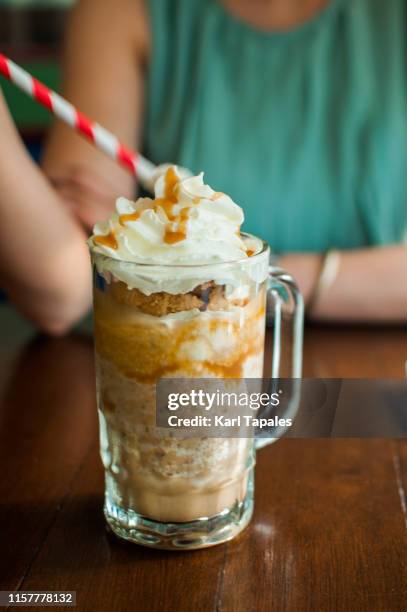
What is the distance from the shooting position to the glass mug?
1.83 ft

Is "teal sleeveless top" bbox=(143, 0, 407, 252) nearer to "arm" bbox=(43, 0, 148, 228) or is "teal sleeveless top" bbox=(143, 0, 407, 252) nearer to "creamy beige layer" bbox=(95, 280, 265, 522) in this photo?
"arm" bbox=(43, 0, 148, 228)

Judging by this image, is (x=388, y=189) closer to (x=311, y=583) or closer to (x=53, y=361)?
(x=53, y=361)

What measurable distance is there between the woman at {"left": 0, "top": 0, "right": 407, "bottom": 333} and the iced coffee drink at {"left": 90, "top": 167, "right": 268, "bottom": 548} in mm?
746

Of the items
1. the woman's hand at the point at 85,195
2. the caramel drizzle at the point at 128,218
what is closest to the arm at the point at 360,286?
the woman's hand at the point at 85,195

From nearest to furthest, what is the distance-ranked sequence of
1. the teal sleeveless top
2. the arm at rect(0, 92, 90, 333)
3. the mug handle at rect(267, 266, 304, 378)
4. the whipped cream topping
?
1. the whipped cream topping
2. the mug handle at rect(267, 266, 304, 378)
3. the arm at rect(0, 92, 90, 333)
4. the teal sleeveless top

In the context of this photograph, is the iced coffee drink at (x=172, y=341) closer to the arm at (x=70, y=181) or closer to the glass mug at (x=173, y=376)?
the glass mug at (x=173, y=376)

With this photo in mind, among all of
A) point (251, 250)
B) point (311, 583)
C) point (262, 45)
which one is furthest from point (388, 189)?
point (311, 583)

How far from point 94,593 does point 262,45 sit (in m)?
1.13

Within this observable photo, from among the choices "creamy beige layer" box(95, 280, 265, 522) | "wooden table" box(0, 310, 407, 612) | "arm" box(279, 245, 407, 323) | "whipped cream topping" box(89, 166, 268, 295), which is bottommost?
"arm" box(279, 245, 407, 323)

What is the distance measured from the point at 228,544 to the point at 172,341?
17cm

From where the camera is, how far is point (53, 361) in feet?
3.22

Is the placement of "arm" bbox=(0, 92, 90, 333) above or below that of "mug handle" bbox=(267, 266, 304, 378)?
below

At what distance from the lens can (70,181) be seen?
4.17ft

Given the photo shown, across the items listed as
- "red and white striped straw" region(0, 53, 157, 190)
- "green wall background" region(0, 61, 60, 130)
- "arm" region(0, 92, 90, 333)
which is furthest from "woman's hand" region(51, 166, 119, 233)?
"green wall background" region(0, 61, 60, 130)
